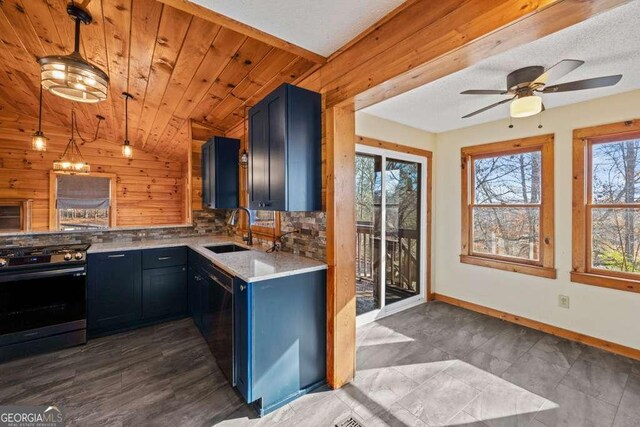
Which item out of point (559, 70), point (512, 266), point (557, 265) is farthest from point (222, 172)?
point (557, 265)

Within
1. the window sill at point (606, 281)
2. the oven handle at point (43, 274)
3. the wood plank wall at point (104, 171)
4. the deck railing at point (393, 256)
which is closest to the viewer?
the oven handle at point (43, 274)

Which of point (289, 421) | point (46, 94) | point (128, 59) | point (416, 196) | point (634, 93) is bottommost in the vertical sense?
point (289, 421)

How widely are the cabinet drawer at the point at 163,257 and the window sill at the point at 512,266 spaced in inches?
A: 144

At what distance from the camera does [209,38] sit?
202 cm

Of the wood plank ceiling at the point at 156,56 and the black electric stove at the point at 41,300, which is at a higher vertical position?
the wood plank ceiling at the point at 156,56

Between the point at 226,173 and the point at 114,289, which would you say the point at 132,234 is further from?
the point at 226,173

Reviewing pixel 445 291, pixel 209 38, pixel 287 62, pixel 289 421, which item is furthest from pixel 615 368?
pixel 209 38

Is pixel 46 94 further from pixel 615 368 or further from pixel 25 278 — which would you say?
pixel 615 368

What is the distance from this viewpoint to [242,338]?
75.5 inches

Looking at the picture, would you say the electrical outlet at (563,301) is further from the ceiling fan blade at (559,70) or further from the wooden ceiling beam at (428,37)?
the wooden ceiling beam at (428,37)

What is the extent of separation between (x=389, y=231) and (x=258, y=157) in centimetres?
212

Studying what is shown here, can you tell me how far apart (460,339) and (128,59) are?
162 inches

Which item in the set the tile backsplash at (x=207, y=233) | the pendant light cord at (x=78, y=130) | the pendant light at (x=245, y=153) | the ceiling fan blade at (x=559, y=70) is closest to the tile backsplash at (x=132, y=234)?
the tile backsplash at (x=207, y=233)

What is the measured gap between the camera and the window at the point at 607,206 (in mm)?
2725
